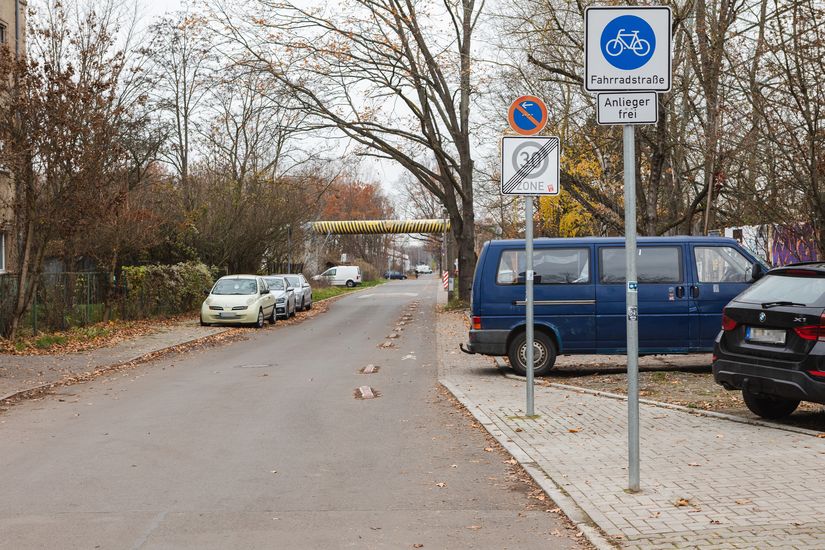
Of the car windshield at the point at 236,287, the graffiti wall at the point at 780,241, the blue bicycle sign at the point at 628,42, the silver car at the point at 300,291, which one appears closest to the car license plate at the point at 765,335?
the blue bicycle sign at the point at 628,42

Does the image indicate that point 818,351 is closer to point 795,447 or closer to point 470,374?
point 795,447

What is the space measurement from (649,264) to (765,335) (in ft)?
16.5

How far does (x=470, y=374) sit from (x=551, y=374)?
49.8 inches

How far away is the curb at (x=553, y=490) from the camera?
5.39m

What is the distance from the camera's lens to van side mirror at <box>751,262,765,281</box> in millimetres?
12849

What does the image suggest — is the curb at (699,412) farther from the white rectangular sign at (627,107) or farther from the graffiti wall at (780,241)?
the graffiti wall at (780,241)

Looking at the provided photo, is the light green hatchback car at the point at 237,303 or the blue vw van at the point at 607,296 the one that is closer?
the blue vw van at the point at 607,296

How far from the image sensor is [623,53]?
6.29 m

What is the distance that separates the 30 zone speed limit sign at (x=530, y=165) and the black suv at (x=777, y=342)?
2.25m

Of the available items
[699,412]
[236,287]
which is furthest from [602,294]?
[236,287]

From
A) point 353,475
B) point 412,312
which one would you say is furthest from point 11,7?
point 353,475

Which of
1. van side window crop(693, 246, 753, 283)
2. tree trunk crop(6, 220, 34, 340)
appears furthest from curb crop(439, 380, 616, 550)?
tree trunk crop(6, 220, 34, 340)

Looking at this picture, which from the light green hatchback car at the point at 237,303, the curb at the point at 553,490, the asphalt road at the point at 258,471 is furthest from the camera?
the light green hatchback car at the point at 237,303

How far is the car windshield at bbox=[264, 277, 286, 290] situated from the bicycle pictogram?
89.6ft
